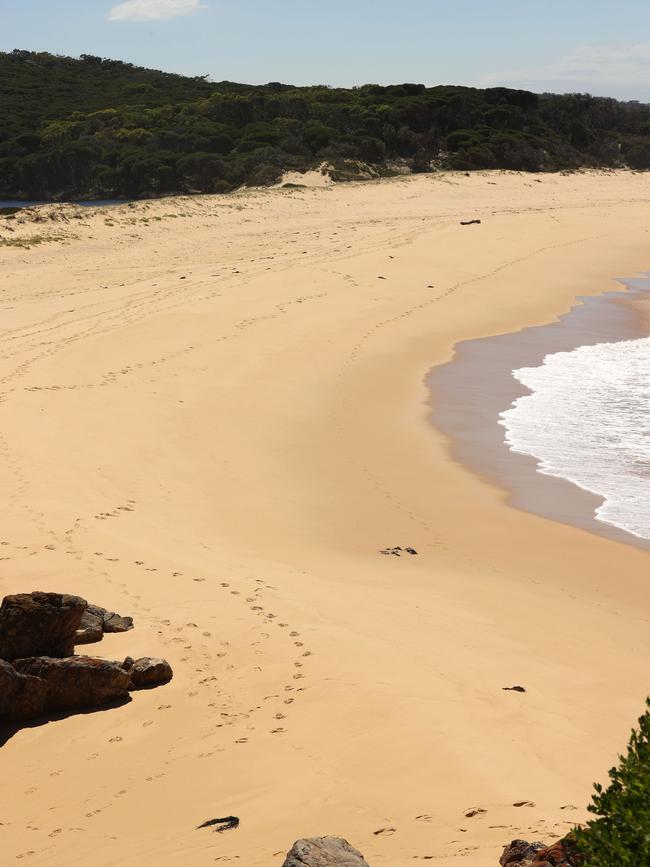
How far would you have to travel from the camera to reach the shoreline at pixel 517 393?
12125 mm

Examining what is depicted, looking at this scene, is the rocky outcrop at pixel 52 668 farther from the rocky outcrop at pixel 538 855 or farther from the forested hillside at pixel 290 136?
the forested hillside at pixel 290 136

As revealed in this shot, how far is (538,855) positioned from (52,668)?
11.4ft

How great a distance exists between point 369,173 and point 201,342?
32.6 metres

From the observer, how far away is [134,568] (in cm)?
891

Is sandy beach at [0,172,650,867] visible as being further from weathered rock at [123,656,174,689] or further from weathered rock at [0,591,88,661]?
weathered rock at [0,591,88,661]

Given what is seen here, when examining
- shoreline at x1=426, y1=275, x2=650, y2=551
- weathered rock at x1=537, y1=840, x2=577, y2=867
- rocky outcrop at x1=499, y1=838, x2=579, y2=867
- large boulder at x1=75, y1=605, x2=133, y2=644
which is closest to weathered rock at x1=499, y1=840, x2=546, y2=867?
rocky outcrop at x1=499, y1=838, x2=579, y2=867

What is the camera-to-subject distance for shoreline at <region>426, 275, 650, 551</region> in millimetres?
12125

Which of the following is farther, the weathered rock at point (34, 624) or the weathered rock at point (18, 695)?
the weathered rock at point (34, 624)

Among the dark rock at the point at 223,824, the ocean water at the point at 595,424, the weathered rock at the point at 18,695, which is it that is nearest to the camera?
the dark rock at the point at 223,824

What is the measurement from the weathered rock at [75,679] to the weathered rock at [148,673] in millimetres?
180

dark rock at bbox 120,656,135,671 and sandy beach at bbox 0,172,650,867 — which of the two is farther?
dark rock at bbox 120,656,135,671

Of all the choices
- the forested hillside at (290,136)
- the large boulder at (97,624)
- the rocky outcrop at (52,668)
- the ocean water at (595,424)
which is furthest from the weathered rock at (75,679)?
the forested hillside at (290,136)

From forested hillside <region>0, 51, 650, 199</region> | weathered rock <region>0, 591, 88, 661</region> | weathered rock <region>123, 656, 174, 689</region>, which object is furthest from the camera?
forested hillside <region>0, 51, 650, 199</region>

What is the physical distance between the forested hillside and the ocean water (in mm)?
28897
